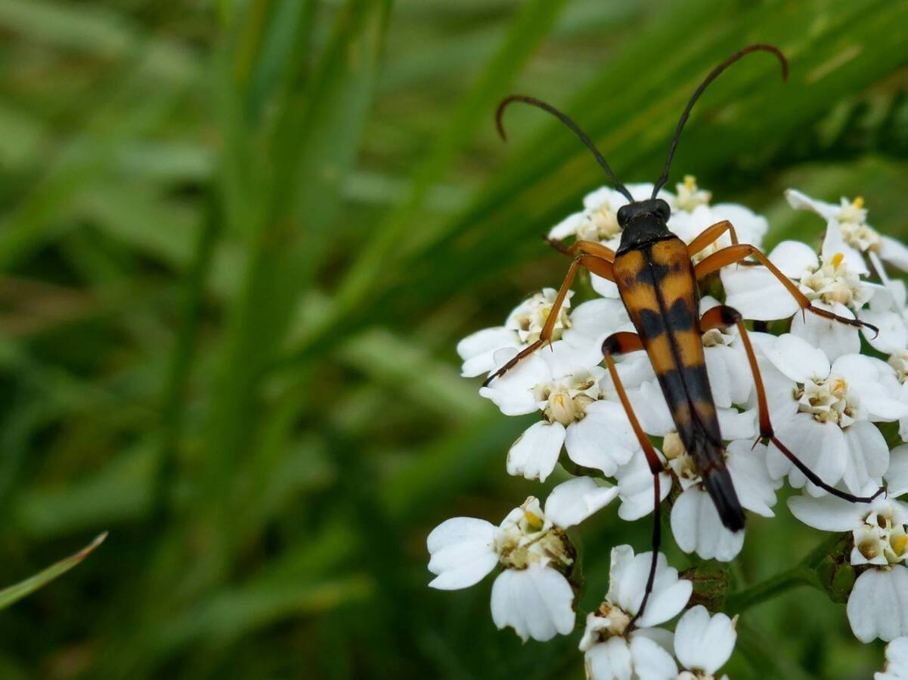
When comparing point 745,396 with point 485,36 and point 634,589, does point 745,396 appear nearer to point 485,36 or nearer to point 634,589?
point 634,589

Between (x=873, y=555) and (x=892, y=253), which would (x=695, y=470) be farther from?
(x=892, y=253)

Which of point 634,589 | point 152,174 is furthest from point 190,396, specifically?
point 634,589

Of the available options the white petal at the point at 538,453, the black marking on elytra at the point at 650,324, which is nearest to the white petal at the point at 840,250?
the black marking on elytra at the point at 650,324

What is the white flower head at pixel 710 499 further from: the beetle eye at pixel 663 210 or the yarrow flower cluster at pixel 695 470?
the beetle eye at pixel 663 210

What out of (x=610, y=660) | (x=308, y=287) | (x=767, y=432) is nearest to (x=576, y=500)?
(x=610, y=660)

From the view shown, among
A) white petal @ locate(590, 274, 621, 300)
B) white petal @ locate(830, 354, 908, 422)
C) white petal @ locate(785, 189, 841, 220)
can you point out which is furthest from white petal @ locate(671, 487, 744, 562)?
white petal @ locate(785, 189, 841, 220)

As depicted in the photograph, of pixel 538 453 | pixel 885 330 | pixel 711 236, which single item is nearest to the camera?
pixel 538 453
